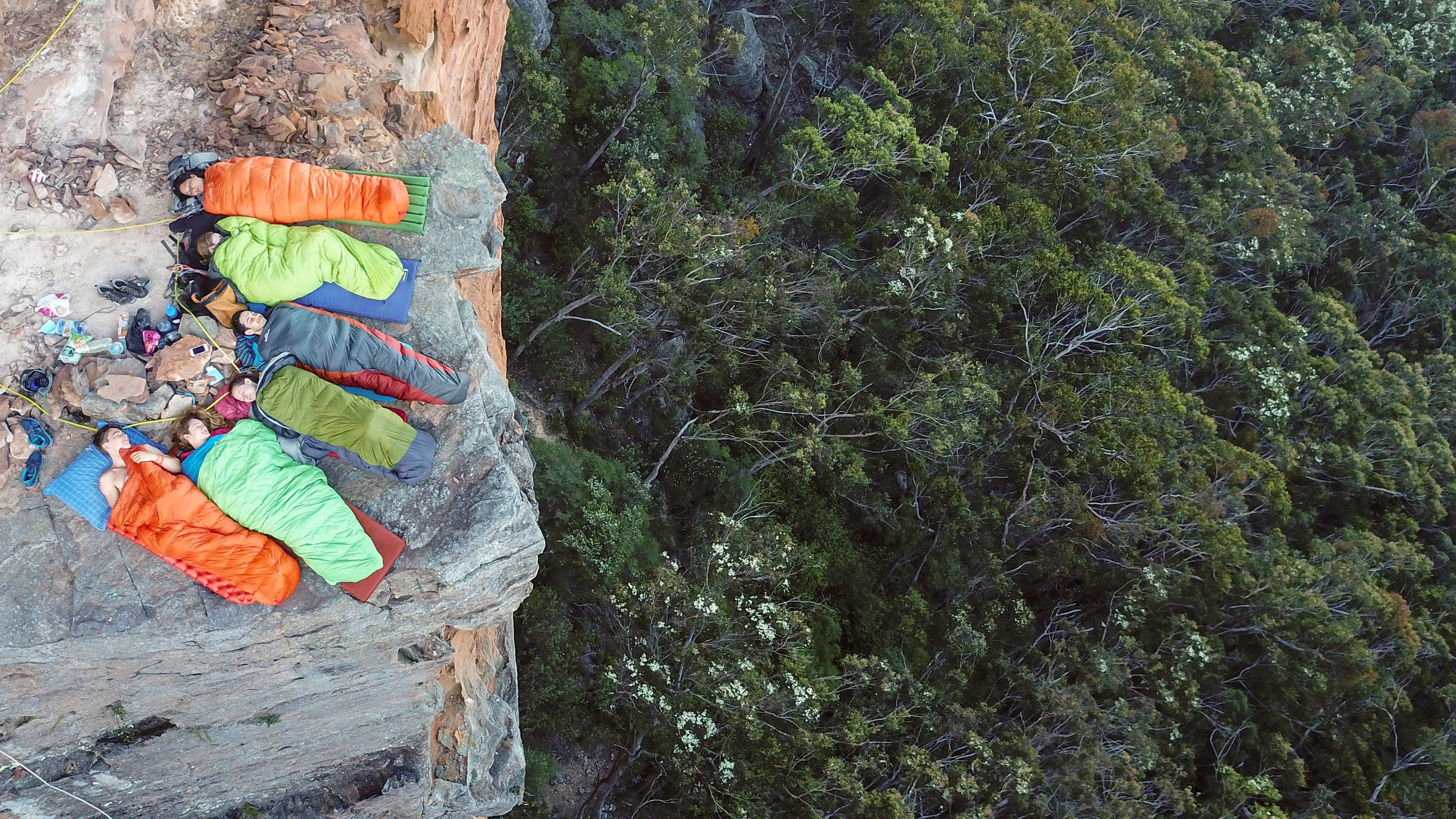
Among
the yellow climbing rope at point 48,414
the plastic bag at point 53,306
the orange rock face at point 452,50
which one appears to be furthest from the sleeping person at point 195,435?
the orange rock face at point 452,50

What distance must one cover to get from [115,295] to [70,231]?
0.68 meters

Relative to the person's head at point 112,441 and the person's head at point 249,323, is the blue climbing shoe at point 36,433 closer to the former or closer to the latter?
the person's head at point 112,441

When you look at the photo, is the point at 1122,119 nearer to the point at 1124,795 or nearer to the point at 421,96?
the point at 1124,795

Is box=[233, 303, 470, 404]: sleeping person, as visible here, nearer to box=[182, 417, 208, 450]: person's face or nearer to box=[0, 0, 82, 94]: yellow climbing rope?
box=[182, 417, 208, 450]: person's face

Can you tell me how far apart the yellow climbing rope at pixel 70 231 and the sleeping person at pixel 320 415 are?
60.8 inches

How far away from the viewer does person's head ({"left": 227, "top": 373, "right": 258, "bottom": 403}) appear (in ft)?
21.0

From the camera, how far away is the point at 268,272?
6555 mm

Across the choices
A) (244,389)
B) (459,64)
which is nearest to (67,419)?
(244,389)

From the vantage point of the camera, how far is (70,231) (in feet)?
21.7

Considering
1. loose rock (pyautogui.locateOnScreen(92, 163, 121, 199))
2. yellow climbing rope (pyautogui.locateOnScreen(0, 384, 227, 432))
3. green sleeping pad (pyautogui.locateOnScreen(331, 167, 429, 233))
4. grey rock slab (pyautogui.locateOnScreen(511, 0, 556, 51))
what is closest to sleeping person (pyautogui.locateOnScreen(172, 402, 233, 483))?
yellow climbing rope (pyautogui.locateOnScreen(0, 384, 227, 432))

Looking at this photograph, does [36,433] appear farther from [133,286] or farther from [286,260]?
[286,260]

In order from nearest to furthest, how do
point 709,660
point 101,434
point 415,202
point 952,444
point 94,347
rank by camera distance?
point 101,434 < point 94,347 < point 415,202 < point 709,660 < point 952,444

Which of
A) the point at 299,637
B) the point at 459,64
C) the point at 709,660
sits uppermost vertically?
the point at 459,64

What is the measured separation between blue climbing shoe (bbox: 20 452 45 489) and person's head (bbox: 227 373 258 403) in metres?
1.31
